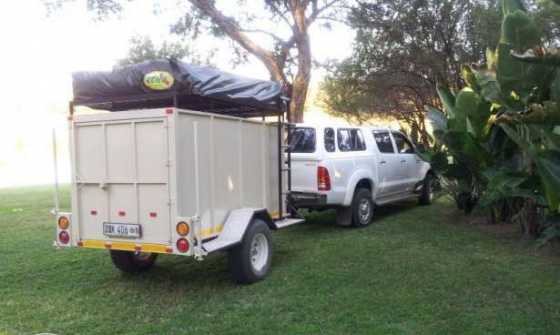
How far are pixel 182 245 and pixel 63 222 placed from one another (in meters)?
1.63

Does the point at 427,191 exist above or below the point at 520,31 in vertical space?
below

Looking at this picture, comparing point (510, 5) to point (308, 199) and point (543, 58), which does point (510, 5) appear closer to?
point (543, 58)

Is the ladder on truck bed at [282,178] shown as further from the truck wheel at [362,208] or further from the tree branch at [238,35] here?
the tree branch at [238,35]

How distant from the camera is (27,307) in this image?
17.4ft

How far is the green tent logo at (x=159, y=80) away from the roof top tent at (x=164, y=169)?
11 millimetres

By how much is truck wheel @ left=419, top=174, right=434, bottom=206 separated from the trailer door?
7.74m

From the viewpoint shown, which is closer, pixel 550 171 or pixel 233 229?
pixel 550 171

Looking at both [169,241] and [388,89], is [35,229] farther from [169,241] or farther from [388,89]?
[388,89]

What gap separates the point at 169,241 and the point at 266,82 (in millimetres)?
2638

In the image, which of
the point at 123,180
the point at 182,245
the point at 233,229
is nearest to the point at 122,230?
the point at 123,180

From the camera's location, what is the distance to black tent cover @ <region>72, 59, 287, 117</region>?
5207mm

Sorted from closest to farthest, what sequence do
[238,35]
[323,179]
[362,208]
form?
[323,179] → [362,208] → [238,35]

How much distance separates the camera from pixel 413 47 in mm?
15688

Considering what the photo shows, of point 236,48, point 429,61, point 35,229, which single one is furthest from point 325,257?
point 236,48
